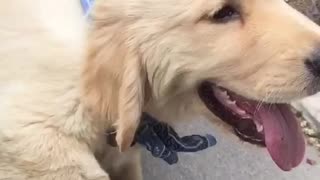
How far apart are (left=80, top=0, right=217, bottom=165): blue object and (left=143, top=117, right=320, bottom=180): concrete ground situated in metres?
0.45

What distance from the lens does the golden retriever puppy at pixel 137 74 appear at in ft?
7.54

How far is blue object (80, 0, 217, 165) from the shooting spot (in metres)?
2.63

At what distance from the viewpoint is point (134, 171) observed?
3.09m

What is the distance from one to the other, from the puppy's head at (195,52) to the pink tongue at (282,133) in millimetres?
107

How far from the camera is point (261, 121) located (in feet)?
8.28

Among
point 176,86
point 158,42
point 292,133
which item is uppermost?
point 158,42

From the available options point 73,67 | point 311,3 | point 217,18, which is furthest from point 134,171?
point 311,3

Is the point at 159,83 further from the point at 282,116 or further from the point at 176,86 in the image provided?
the point at 282,116

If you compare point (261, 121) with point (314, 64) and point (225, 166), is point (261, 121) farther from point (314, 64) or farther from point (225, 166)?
point (225, 166)

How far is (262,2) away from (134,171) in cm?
99

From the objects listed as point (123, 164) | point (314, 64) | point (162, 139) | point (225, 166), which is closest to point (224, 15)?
point (314, 64)

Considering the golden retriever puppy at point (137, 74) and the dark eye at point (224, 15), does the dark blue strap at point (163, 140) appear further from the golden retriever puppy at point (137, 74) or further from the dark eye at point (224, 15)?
the dark eye at point (224, 15)

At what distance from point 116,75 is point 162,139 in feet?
1.48

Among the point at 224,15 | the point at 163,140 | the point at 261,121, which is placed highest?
the point at 224,15
